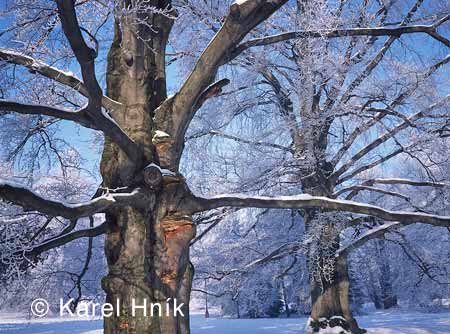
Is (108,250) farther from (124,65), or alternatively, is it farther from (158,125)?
(124,65)

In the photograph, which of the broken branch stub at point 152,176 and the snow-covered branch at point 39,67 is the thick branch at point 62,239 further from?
the snow-covered branch at point 39,67

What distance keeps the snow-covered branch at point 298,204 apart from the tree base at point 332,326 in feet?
18.3

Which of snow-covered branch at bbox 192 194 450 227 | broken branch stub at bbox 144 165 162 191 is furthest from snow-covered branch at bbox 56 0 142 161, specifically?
snow-covered branch at bbox 192 194 450 227

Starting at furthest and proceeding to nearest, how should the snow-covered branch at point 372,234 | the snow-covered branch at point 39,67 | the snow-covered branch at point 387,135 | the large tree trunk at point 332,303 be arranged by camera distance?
the large tree trunk at point 332,303 < the snow-covered branch at point 372,234 < the snow-covered branch at point 387,135 < the snow-covered branch at point 39,67

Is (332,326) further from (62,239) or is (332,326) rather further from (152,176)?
(152,176)

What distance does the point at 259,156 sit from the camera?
29.8ft

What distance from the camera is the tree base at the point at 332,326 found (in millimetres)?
9344

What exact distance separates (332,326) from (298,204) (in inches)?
252

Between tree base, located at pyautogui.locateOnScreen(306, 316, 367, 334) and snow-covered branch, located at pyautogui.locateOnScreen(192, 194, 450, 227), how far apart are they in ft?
18.3

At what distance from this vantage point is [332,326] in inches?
373

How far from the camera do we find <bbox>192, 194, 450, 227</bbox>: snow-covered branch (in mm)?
4109

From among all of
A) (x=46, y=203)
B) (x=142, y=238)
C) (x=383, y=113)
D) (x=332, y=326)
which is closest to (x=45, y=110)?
(x=46, y=203)

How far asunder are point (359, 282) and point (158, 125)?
89.9ft

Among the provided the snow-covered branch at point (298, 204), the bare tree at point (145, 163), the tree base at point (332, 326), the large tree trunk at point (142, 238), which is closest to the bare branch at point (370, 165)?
the tree base at point (332, 326)
